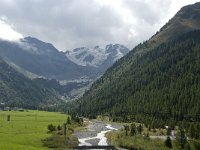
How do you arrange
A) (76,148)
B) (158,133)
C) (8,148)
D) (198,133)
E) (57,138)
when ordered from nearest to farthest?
(8,148)
(76,148)
(57,138)
(198,133)
(158,133)

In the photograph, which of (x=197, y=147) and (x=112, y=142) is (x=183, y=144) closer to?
(x=197, y=147)

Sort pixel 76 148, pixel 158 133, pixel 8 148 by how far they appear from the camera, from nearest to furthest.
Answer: pixel 8 148, pixel 76 148, pixel 158 133

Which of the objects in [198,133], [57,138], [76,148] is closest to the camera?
[76,148]

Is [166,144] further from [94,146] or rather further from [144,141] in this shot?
[94,146]

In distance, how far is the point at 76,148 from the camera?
154 meters

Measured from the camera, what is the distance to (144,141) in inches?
6560

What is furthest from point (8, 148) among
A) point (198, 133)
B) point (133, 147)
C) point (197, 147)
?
point (198, 133)

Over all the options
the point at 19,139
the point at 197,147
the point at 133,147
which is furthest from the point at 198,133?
the point at 19,139

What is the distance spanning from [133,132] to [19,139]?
5358 centimetres

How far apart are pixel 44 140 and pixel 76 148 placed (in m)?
14.3

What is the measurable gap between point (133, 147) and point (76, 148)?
21184mm

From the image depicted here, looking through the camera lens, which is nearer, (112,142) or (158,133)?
(112,142)

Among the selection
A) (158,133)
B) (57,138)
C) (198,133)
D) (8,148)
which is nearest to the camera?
(8,148)

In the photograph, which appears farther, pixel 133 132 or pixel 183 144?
pixel 133 132
